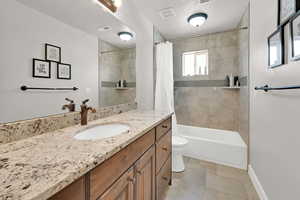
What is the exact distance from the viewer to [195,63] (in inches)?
121

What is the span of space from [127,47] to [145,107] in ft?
3.16

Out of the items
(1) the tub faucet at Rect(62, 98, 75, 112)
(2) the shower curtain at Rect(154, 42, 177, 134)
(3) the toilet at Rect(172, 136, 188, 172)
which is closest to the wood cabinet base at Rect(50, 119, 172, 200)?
(3) the toilet at Rect(172, 136, 188, 172)

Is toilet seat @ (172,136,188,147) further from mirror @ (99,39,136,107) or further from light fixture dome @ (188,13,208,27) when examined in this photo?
light fixture dome @ (188,13,208,27)

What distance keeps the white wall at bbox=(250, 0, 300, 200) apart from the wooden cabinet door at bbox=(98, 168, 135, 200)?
111cm

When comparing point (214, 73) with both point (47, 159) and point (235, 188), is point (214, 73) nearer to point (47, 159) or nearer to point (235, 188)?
point (235, 188)

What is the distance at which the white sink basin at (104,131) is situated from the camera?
1.04 m

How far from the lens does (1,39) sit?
70cm

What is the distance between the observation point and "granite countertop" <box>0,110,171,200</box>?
37cm

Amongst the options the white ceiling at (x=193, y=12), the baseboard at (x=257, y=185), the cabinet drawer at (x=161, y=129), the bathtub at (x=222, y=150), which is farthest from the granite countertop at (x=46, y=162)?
the white ceiling at (x=193, y=12)

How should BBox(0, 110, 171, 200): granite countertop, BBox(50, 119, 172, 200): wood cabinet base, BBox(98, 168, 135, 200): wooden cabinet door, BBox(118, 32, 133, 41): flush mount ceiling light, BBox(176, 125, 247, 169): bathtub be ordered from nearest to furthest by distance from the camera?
BBox(0, 110, 171, 200): granite countertop
BBox(50, 119, 172, 200): wood cabinet base
BBox(98, 168, 135, 200): wooden cabinet door
BBox(118, 32, 133, 41): flush mount ceiling light
BBox(176, 125, 247, 169): bathtub

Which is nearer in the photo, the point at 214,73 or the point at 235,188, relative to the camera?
the point at 235,188

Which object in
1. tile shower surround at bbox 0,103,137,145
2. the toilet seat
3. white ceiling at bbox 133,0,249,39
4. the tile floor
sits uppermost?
white ceiling at bbox 133,0,249,39

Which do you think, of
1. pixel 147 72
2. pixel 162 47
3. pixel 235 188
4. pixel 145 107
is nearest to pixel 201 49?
pixel 162 47

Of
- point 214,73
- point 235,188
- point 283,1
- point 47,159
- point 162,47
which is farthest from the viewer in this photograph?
point 214,73
